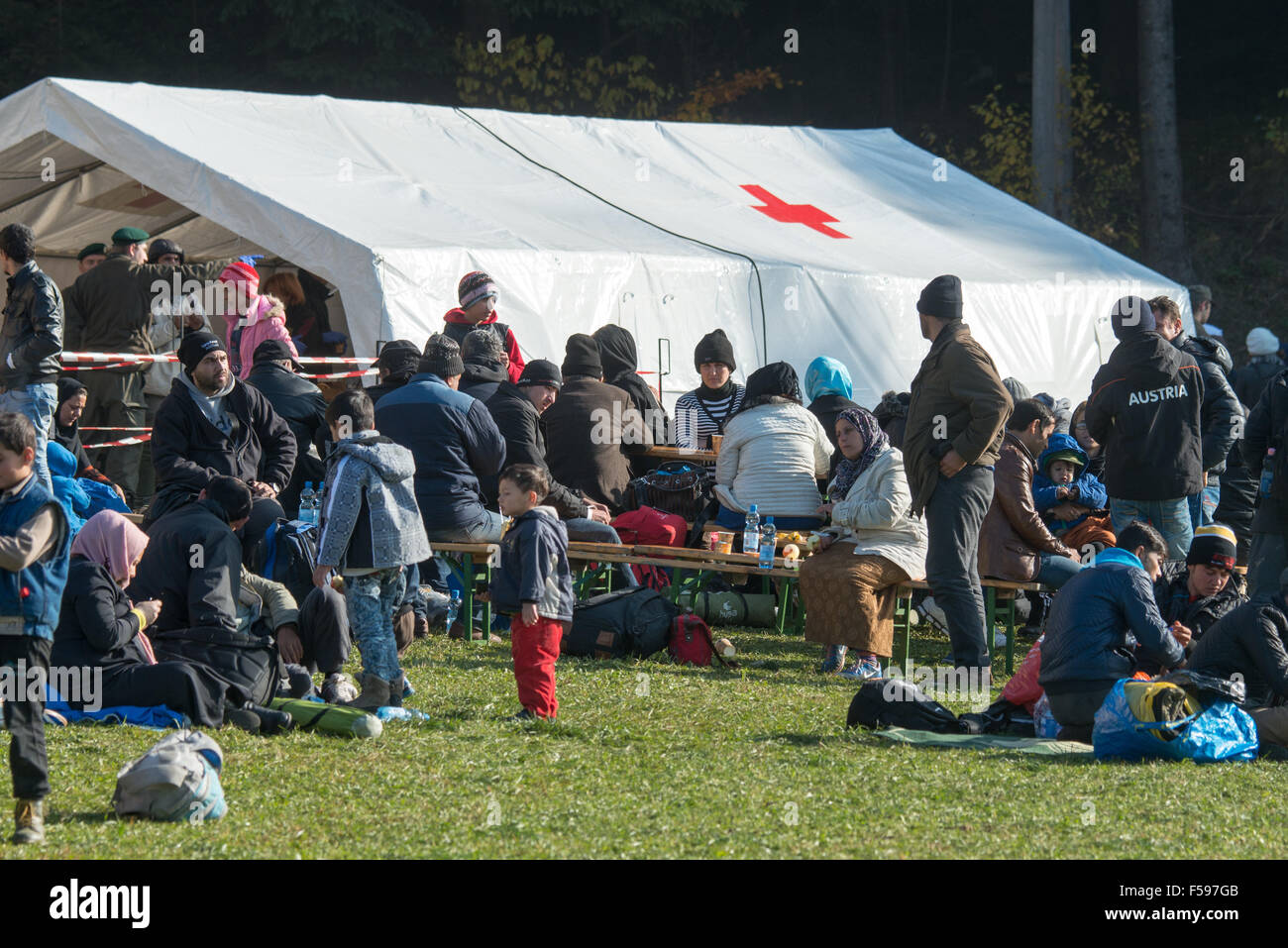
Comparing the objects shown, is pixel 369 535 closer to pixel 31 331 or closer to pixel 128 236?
pixel 31 331

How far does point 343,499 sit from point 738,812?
A: 8.27 ft

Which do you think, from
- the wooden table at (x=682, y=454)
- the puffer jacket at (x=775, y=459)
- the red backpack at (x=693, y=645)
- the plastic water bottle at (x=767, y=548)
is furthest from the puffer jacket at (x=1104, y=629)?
the wooden table at (x=682, y=454)

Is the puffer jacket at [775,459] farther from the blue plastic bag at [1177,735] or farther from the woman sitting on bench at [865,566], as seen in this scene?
the blue plastic bag at [1177,735]

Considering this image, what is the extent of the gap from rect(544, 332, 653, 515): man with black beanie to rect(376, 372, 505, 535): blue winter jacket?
4.20 feet

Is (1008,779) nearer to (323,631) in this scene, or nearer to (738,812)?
(738,812)

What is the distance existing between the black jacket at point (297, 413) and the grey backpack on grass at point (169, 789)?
4.77m

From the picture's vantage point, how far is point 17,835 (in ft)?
16.4

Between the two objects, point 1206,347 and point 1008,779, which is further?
point 1206,347

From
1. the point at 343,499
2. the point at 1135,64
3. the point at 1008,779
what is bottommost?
the point at 1008,779

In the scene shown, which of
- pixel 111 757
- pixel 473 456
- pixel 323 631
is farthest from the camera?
pixel 473 456

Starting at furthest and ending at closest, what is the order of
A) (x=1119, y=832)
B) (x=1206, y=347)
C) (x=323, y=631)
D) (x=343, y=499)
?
1. (x=1206, y=347)
2. (x=323, y=631)
3. (x=343, y=499)
4. (x=1119, y=832)

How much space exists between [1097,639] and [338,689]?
341cm

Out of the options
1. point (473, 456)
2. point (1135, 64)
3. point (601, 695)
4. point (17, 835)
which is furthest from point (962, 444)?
point (1135, 64)

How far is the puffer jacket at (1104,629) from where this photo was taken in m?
7.08
